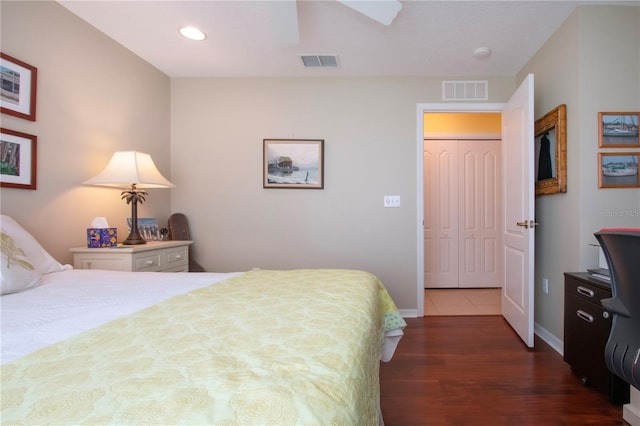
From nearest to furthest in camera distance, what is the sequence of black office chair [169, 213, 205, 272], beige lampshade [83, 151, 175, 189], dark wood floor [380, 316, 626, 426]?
dark wood floor [380, 316, 626, 426] < beige lampshade [83, 151, 175, 189] < black office chair [169, 213, 205, 272]

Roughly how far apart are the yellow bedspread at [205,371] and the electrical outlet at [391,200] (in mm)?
2150

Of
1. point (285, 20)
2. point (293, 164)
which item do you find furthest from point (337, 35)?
point (293, 164)

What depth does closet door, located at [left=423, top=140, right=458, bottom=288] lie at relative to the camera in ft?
13.5

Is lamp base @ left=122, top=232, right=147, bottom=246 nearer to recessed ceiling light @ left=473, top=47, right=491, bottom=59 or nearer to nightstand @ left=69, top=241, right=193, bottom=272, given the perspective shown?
nightstand @ left=69, top=241, right=193, bottom=272

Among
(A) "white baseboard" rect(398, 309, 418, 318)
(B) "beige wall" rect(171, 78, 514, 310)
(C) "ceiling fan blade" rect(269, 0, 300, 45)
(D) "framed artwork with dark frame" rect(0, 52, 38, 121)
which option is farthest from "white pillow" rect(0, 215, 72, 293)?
(A) "white baseboard" rect(398, 309, 418, 318)

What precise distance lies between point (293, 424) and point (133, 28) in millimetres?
2871

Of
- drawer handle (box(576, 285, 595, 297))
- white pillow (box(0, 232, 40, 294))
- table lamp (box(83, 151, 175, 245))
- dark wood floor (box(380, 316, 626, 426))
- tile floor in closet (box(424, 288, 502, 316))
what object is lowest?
dark wood floor (box(380, 316, 626, 426))

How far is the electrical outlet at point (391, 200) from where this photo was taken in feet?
9.92

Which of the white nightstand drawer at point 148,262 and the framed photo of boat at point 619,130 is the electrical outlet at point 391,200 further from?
the white nightstand drawer at point 148,262

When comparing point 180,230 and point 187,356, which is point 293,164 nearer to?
point 180,230

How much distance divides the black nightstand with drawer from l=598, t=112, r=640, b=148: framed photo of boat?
0.91 m

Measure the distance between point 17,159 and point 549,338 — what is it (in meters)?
3.90

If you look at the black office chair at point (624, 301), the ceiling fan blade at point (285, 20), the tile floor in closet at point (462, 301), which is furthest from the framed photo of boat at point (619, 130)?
the ceiling fan blade at point (285, 20)

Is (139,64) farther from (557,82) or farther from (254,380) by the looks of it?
(557,82)
